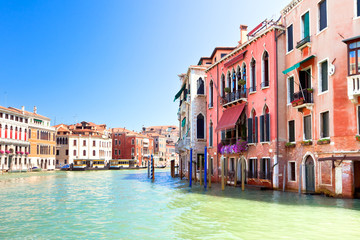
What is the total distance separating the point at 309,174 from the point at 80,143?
59134 millimetres

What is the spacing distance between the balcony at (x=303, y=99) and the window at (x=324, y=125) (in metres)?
0.77

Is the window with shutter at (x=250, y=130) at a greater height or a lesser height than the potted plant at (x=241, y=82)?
lesser

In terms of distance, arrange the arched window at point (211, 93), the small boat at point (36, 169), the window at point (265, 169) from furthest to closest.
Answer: the small boat at point (36, 169)
the arched window at point (211, 93)
the window at point (265, 169)

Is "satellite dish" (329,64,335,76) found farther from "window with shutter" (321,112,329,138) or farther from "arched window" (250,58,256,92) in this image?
"arched window" (250,58,256,92)

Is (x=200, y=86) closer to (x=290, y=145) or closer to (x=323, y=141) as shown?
(x=290, y=145)

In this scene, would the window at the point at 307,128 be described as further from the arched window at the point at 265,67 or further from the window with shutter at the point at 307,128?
the arched window at the point at 265,67

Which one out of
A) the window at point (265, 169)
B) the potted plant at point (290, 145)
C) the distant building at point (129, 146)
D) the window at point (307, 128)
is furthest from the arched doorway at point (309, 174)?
the distant building at point (129, 146)

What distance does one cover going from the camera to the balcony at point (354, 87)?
13492mm

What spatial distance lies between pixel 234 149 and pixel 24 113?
137 ft

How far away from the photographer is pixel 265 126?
1931 cm

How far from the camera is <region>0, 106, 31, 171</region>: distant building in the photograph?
4966 centimetres

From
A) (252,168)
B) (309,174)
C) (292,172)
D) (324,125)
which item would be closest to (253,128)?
(252,168)

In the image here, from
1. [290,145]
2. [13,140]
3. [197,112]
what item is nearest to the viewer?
[290,145]

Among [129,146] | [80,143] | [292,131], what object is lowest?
[129,146]
